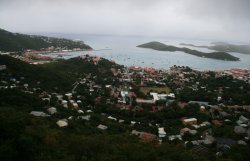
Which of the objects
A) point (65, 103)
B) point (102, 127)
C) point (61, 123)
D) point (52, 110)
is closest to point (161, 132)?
point (102, 127)

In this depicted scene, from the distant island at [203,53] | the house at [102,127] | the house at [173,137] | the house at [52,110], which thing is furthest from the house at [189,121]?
the distant island at [203,53]

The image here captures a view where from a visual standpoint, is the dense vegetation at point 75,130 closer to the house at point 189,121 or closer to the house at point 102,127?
the house at point 102,127

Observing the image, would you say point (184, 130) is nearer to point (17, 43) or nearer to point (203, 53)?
point (17, 43)

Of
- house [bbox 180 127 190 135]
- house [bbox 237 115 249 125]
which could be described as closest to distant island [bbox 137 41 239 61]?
house [bbox 237 115 249 125]

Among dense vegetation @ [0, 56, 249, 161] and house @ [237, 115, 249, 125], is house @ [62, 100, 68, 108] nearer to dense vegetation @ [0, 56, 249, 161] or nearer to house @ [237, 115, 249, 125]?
dense vegetation @ [0, 56, 249, 161]

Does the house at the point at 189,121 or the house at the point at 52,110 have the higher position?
the house at the point at 52,110

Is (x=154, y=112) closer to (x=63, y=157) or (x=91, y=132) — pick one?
(x=91, y=132)

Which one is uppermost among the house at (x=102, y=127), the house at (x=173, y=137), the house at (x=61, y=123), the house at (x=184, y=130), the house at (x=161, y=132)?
the house at (x=61, y=123)

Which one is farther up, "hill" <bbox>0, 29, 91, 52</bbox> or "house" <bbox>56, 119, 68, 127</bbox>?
"hill" <bbox>0, 29, 91, 52</bbox>

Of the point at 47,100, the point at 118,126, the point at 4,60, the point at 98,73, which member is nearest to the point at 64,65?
the point at 98,73

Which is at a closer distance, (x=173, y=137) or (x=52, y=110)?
(x=173, y=137)

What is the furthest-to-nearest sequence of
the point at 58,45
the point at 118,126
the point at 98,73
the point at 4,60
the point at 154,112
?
the point at 58,45, the point at 98,73, the point at 4,60, the point at 154,112, the point at 118,126
